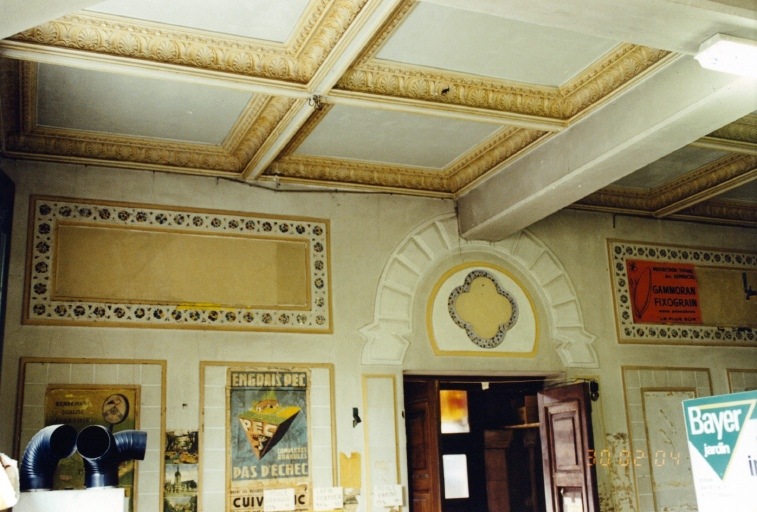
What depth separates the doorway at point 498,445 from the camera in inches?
255

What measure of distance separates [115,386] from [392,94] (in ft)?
8.75

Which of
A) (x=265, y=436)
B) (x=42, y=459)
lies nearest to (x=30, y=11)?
(x=42, y=459)

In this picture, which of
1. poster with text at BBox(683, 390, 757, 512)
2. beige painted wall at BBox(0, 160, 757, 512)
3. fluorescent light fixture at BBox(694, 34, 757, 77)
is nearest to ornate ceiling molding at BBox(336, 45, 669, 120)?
Result: fluorescent light fixture at BBox(694, 34, 757, 77)

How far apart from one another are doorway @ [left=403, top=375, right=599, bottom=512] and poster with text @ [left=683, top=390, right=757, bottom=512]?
3179 mm

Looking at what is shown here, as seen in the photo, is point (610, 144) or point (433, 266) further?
point (433, 266)

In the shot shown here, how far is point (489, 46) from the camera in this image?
4.86m

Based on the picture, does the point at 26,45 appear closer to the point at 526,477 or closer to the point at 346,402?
the point at 346,402

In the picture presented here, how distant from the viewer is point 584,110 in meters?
5.45

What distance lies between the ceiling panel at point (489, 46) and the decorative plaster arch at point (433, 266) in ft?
6.03

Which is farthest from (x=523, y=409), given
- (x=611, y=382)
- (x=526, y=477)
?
(x=611, y=382)

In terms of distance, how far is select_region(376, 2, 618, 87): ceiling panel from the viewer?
180 inches

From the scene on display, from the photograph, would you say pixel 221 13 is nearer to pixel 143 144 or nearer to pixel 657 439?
pixel 143 144

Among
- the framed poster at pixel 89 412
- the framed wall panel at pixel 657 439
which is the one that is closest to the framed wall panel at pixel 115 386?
the framed poster at pixel 89 412

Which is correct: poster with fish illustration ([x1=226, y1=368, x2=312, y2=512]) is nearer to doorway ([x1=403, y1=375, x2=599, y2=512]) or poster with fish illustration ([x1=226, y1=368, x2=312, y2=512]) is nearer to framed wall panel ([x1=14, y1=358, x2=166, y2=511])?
framed wall panel ([x1=14, y1=358, x2=166, y2=511])
